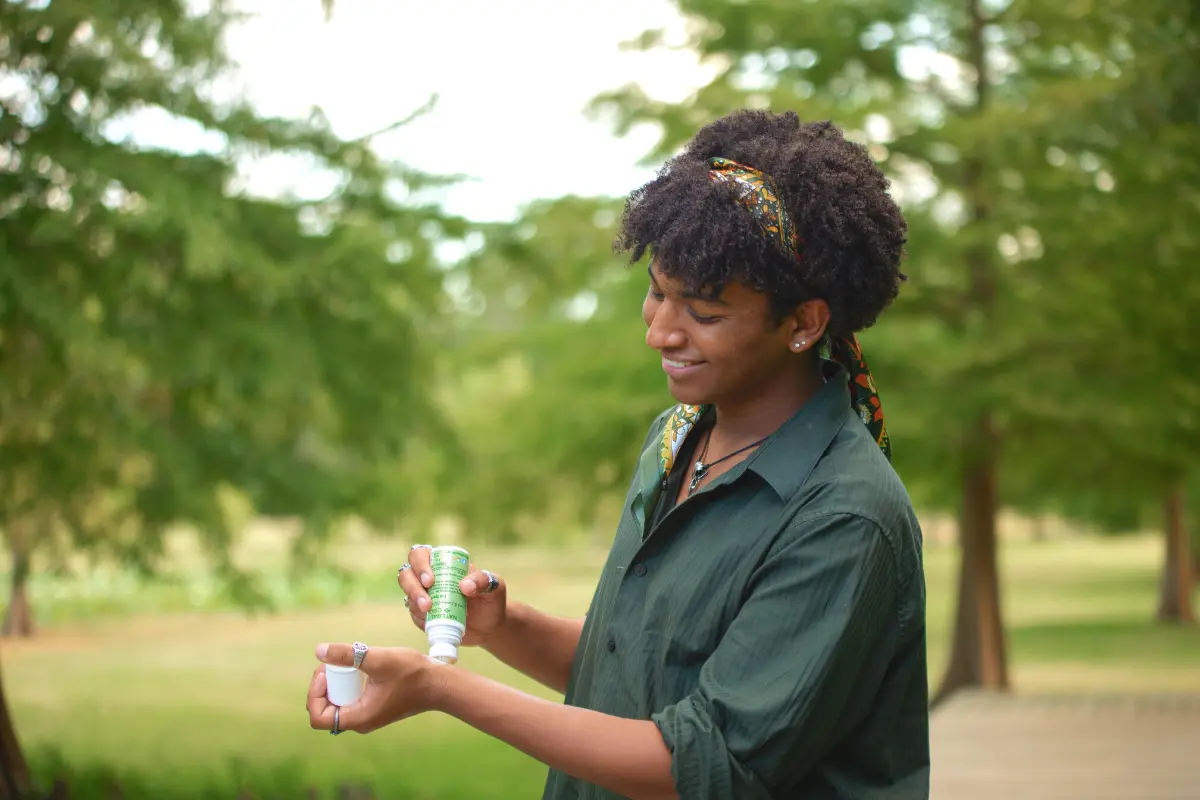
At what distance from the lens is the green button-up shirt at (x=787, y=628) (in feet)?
5.13

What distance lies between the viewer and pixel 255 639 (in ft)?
67.1

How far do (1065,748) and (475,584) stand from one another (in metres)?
7.08

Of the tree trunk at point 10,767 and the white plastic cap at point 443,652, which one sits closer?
the white plastic cap at point 443,652

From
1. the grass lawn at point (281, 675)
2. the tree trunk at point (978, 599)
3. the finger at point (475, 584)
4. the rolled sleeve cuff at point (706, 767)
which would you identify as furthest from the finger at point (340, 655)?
the tree trunk at point (978, 599)

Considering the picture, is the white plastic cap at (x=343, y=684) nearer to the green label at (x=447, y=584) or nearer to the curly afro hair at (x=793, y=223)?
the green label at (x=447, y=584)

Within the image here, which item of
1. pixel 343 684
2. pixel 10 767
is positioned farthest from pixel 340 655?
pixel 10 767

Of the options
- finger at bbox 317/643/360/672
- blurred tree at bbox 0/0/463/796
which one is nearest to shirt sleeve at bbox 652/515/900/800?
finger at bbox 317/643/360/672

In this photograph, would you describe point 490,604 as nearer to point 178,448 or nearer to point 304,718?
point 178,448

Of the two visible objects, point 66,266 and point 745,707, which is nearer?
point 745,707

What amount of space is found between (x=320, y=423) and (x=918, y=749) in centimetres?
664

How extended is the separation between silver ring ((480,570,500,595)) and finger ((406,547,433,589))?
0.13 metres

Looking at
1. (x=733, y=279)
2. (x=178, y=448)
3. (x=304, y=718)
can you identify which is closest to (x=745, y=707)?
(x=733, y=279)

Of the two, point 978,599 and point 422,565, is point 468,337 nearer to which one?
point 978,599

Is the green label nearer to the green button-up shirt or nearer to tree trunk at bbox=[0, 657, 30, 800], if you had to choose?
the green button-up shirt
